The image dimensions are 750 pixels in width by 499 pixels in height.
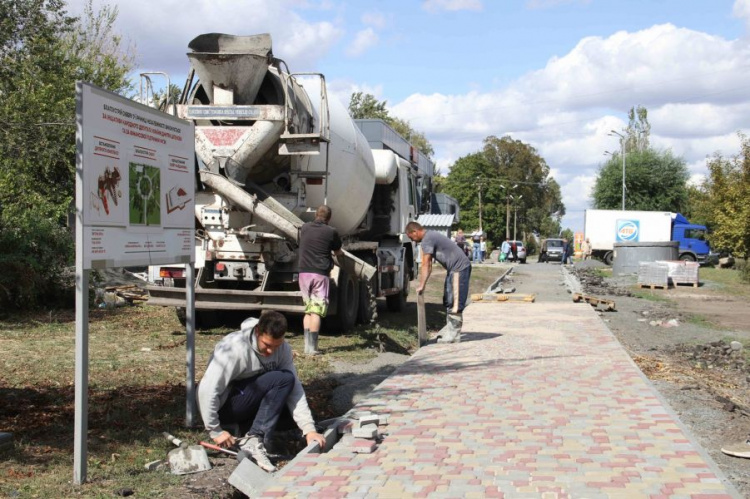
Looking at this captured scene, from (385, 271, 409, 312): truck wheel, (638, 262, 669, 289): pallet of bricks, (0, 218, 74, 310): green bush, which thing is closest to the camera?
(0, 218, 74, 310): green bush

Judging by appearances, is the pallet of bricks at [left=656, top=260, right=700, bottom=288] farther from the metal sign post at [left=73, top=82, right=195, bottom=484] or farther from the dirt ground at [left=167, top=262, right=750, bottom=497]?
the metal sign post at [left=73, top=82, right=195, bottom=484]

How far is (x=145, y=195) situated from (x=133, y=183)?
0.18 meters

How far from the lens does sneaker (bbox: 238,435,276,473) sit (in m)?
5.17

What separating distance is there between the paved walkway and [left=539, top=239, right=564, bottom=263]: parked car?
1910 inches

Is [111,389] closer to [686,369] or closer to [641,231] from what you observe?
[686,369]

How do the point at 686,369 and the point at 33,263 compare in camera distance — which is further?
the point at 33,263

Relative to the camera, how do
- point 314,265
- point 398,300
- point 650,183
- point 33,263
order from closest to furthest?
point 314,265, point 33,263, point 398,300, point 650,183

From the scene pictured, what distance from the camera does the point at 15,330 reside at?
36.8 ft

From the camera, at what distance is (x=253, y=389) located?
5.49m

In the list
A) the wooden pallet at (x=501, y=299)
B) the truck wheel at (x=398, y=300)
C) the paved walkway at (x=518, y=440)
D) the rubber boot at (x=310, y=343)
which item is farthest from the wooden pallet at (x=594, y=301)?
the rubber boot at (x=310, y=343)

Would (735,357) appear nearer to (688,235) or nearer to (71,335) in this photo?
(71,335)

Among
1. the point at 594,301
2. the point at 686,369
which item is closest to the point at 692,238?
the point at 594,301

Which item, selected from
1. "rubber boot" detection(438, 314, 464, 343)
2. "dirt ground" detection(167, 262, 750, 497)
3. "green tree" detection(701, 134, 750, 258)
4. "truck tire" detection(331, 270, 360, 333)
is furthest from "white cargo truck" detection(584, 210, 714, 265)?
"rubber boot" detection(438, 314, 464, 343)

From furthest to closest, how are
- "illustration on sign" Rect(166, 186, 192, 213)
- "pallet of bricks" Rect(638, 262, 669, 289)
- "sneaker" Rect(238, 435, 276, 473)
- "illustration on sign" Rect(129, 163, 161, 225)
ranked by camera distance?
"pallet of bricks" Rect(638, 262, 669, 289) → "illustration on sign" Rect(166, 186, 192, 213) → "illustration on sign" Rect(129, 163, 161, 225) → "sneaker" Rect(238, 435, 276, 473)
